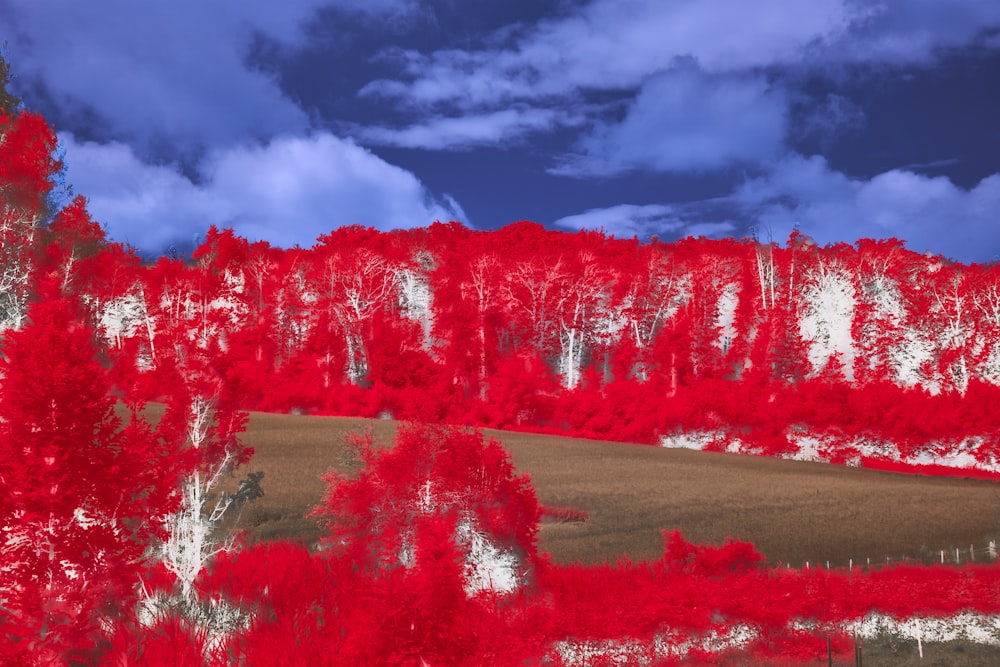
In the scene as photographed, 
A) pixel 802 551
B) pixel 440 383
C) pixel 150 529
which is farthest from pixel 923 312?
pixel 150 529

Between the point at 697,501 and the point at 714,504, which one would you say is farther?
the point at 697,501

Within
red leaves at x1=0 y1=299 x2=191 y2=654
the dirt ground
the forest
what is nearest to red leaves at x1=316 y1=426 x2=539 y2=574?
the forest

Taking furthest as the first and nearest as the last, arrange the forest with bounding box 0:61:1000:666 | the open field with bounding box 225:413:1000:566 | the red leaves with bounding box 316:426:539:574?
the open field with bounding box 225:413:1000:566 → the red leaves with bounding box 316:426:539:574 → the forest with bounding box 0:61:1000:666

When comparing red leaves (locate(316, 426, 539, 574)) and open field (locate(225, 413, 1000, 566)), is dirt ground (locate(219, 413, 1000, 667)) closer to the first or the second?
open field (locate(225, 413, 1000, 566))

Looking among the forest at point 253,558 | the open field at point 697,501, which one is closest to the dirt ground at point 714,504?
the open field at point 697,501

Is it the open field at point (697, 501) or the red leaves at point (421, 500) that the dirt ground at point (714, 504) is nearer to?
the open field at point (697, 501)

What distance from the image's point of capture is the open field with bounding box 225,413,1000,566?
31688 mm

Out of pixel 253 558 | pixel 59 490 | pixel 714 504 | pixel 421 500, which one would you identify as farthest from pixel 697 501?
pixel 59 490

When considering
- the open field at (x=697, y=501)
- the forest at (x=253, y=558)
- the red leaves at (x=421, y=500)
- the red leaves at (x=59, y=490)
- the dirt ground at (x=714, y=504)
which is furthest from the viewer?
the open field at (x=697, y=501)

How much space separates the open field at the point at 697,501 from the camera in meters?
31.7

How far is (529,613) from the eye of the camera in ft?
68.6

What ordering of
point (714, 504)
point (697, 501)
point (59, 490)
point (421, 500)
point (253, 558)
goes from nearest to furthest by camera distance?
point (59, 490) → point (421, 500) → point (253, 558) → point (714, 504) → point (697, 501)

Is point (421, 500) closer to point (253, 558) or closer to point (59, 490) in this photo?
point (253, 558)

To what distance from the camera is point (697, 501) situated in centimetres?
3981
